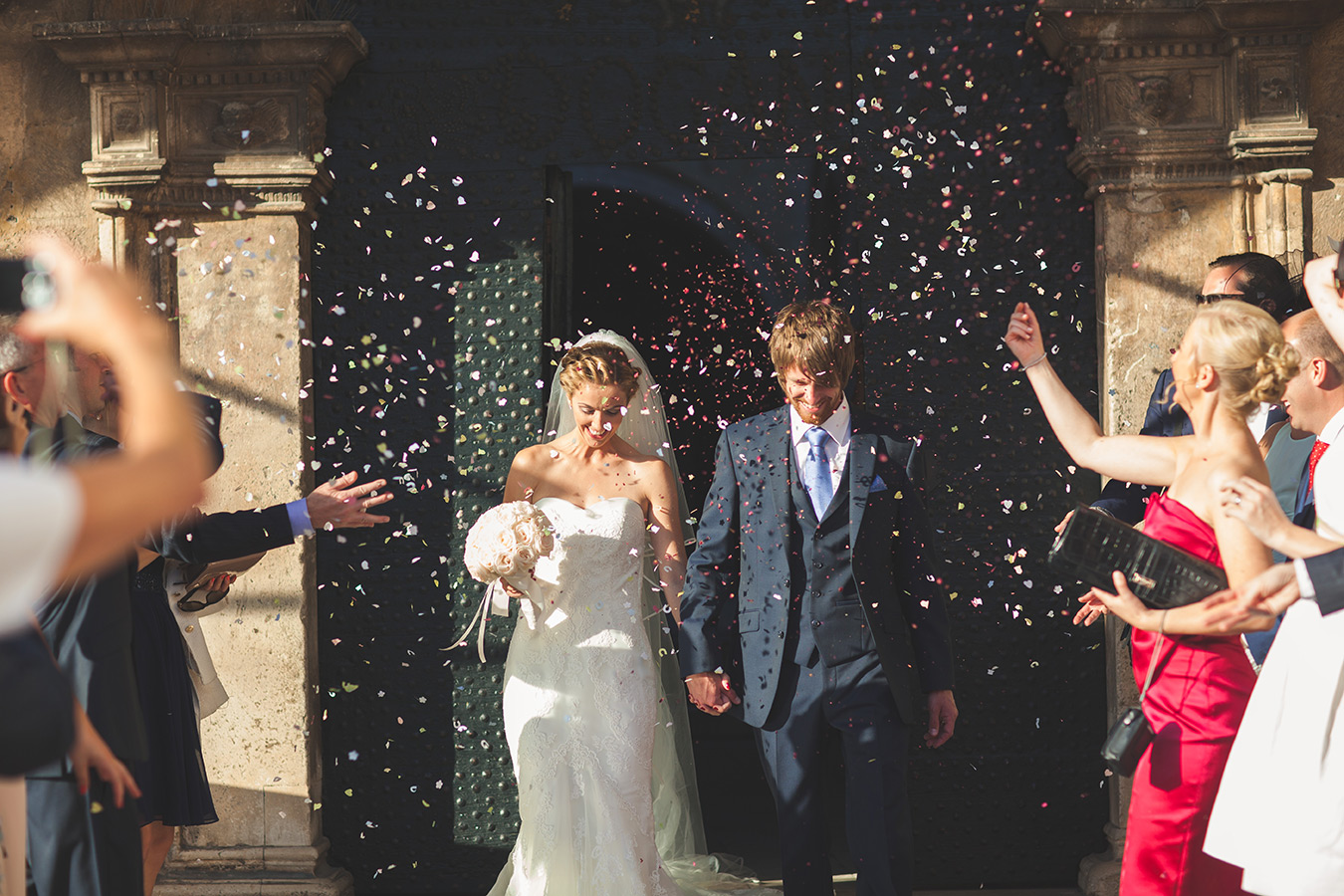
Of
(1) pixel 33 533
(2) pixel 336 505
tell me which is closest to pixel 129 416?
(1) pixel 33 533

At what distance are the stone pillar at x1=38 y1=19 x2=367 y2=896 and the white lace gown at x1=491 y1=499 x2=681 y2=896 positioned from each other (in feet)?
3.56

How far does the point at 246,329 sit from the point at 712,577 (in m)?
2.27

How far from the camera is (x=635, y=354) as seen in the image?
432cm

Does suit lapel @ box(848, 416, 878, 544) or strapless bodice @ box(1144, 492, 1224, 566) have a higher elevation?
suit lapel @ box(848, 416, 878, 544)

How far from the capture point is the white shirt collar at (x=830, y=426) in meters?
3.69

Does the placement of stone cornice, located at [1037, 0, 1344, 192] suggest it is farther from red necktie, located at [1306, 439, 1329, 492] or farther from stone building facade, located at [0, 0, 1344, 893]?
red necktie, located at [1306, 439, 1329, 492]

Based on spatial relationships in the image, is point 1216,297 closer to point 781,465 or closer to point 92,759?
point 781,465

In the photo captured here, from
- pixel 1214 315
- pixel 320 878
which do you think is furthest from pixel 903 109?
pixel 320 878

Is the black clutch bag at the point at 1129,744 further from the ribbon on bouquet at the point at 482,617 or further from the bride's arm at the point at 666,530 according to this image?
the ribbon on bouquet at the point at 482,617

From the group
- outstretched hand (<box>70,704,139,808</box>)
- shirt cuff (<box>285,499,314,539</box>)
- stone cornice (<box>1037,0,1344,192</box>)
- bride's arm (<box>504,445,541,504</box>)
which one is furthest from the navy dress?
stone cornice (<box>1037,0,1344,192</box>)

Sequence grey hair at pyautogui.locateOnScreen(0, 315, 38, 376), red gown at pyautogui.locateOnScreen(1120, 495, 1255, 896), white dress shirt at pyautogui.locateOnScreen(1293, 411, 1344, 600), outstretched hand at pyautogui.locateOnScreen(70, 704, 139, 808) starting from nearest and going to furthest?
outstretched hand at pyautogui.locateOnScreen(70, 704, 139, 808)
grey hair at pyautogui.locateOnScreen(0, 315, 38, 376)
white dress shirt at pyautogui.locateOnScreen(1293, 411, 1344, 600)
red gown at pyautogui.locateOnScreen(1120, 495, 1255, 896)

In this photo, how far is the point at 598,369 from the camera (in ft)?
13.3

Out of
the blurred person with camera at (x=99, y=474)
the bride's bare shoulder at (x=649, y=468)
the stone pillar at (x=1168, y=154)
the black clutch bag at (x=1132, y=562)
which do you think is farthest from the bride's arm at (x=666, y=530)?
the blurred person with camera at (x=99, y=474)

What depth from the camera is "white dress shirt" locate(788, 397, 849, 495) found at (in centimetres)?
366
